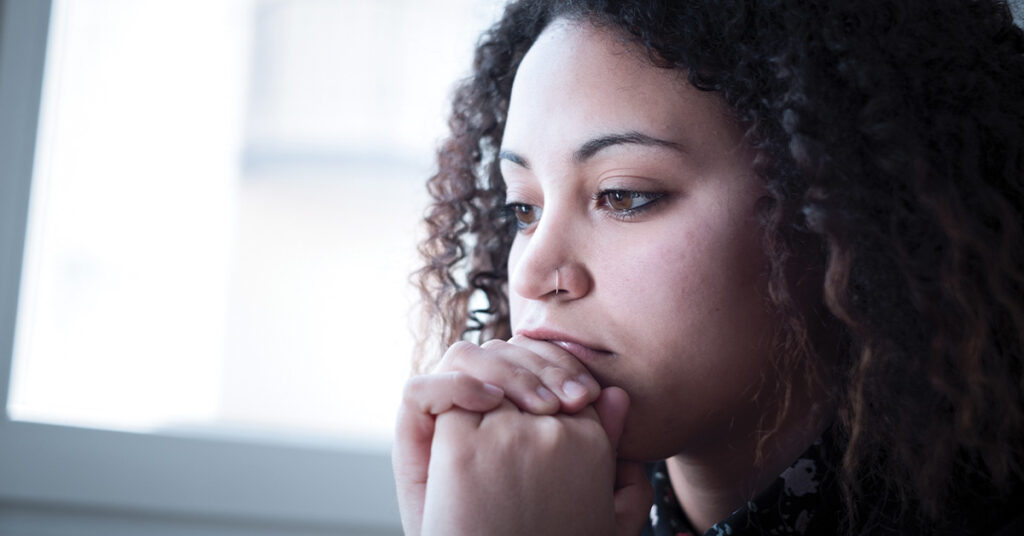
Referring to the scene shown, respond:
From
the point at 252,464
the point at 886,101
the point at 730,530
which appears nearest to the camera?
the point at 886,101

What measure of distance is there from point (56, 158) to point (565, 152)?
101 centimetres

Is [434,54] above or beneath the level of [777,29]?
above

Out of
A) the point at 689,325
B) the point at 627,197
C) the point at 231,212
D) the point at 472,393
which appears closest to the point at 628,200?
the point at 627,197

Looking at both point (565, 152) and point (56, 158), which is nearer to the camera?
point (565, 152)

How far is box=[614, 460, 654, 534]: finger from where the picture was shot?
2.52 ft

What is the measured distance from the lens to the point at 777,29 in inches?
30.6

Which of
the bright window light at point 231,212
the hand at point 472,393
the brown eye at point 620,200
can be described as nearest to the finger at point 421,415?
the hand at point 472,393

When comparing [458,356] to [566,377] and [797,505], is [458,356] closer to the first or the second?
[566,377]

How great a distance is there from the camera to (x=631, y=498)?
790 millimetres

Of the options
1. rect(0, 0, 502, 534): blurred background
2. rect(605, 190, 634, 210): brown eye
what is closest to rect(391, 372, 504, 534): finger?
rect(605, 190, 634, 210): brown eye

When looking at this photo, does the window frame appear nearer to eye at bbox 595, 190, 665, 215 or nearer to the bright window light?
the bright window light

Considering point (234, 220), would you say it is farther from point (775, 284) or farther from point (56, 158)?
point (775, 284)

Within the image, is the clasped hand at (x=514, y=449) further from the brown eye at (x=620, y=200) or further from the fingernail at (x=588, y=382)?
the brown eye at (x=620, y=200)

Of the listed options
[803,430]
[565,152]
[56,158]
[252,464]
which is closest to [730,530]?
[803,430]
